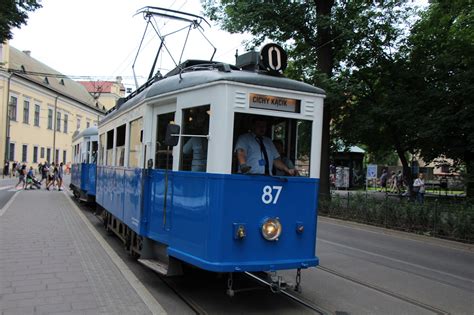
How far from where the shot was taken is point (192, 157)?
5828 mm

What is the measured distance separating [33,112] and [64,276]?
52987mm

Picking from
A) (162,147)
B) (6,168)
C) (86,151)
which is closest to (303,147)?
(162,147)

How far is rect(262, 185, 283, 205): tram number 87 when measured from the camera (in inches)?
217

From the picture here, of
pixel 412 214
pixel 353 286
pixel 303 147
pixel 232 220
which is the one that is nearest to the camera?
pixel 232 220

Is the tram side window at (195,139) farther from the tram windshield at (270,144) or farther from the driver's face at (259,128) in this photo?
the driver's face at (259,128)

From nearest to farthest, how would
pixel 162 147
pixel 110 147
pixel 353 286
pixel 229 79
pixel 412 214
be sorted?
pixel 229 79 < pixel 162 147 < pixel 353 286 < pixel 110 147 < pixel 412 214

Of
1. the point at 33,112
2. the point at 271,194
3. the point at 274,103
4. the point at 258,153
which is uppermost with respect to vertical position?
the point at 33,112

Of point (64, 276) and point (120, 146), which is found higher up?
point (120, 146)

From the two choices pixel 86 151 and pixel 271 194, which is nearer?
pixel 271 194

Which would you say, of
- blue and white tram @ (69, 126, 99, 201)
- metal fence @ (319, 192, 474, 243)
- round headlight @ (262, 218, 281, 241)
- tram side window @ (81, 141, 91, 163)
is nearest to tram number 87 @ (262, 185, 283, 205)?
round headlight @ (262, 218, 281, 241)

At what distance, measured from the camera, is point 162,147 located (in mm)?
6582

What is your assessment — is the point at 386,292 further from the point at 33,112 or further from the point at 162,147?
the point at 33,112

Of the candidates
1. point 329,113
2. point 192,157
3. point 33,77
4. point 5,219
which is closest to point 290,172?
point 192,157

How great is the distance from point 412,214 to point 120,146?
30.3ft
